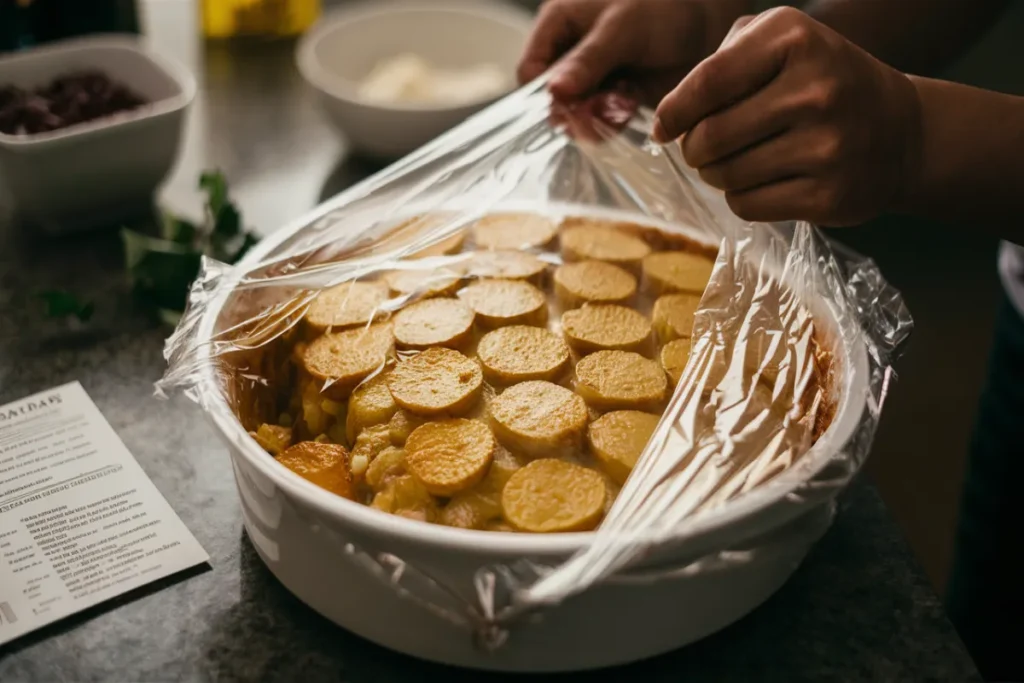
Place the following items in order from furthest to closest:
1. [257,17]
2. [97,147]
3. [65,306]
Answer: [257,17] < [97,147] < [65,306]

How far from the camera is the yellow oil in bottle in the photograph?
6.00ft

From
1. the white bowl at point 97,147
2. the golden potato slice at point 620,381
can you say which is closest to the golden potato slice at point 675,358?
the golden potato slice at point 620,381

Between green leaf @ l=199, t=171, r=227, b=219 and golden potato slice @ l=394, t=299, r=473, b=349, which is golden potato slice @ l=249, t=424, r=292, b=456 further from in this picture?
green leaf @ l=199, t=171, r=227, b=219

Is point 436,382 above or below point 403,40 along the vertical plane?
above

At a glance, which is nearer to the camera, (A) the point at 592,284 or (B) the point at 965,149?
(B) the point at 965,149

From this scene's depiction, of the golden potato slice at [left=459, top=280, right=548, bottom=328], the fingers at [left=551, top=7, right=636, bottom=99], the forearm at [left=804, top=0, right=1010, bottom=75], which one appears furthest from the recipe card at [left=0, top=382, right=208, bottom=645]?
the forearm at [left=804, top=0, right=1010, bottom=75]

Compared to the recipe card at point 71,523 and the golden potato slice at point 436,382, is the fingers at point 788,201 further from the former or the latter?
the recipe card at point 71,523

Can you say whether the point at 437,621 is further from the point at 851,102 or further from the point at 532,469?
the point at 851,102

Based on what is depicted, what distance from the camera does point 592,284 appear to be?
93 centimetres

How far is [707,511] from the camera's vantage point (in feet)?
2.11

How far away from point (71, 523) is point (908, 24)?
1.04 m

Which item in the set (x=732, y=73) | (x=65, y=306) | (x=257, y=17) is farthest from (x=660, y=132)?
(x=257, y=17)

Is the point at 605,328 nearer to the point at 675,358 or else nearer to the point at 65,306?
the point at 675,358

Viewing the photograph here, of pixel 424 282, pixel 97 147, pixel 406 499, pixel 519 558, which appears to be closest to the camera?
pixel 519 558
